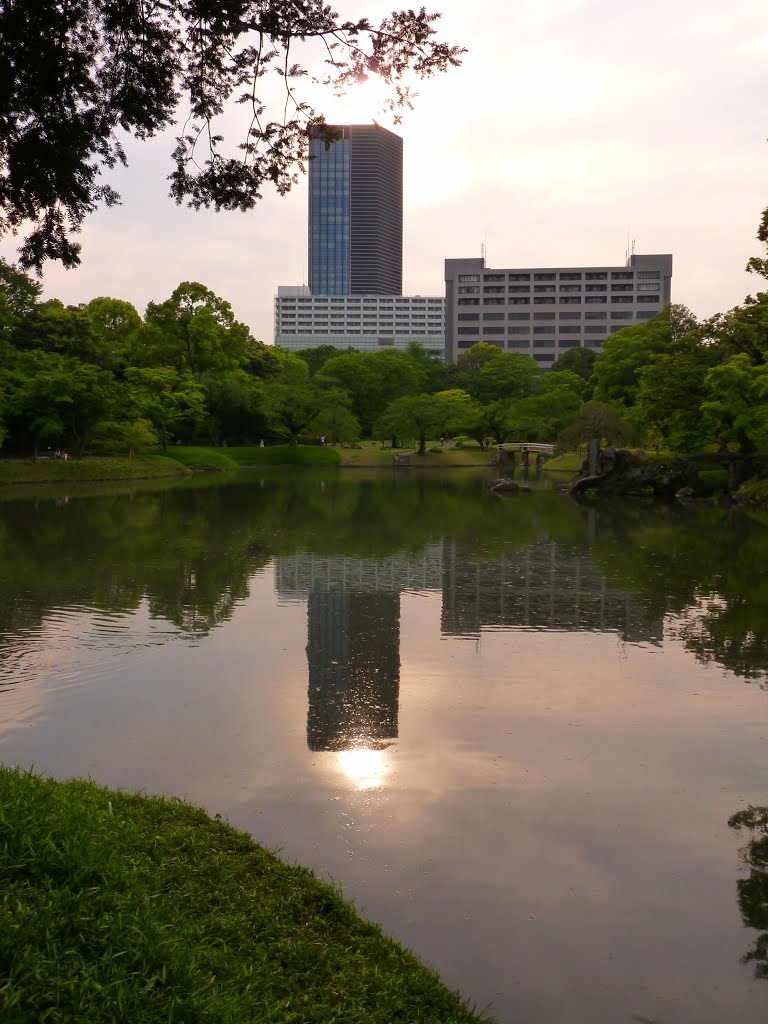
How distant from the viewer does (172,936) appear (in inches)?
139

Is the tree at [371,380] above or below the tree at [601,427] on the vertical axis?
above

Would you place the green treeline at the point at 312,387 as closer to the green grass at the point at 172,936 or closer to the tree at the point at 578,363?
the tree at the point at 578,363

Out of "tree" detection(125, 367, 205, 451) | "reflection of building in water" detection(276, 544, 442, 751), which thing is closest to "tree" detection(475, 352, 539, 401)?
"tree" detection(125, 367, 205, 451)

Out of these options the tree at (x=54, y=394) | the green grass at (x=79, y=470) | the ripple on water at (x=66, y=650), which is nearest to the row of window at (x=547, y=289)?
the green grass at (x=79, y=470)

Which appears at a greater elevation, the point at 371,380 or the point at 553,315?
the point at 553,315

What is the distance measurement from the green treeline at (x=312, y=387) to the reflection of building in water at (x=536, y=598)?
51.8 feet

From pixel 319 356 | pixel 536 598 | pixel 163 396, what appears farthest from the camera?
pixel 319 356

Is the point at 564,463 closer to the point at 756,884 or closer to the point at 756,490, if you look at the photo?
the point at 756,490

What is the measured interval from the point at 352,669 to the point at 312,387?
54.6 m

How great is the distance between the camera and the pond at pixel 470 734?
4.33 meters

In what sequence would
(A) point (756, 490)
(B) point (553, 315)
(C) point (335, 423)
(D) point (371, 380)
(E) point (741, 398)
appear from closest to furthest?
(E) point (741, 398), (A) point (756, 490), (C) point (335, 423), (D) point (371, 380), (B) point (553, 315)

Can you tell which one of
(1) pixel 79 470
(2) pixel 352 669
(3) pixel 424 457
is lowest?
(2) pixel 352 669

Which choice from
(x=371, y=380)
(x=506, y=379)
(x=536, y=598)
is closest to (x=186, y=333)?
(x=371, y=380)

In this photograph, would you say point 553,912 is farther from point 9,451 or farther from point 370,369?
point 370,369
